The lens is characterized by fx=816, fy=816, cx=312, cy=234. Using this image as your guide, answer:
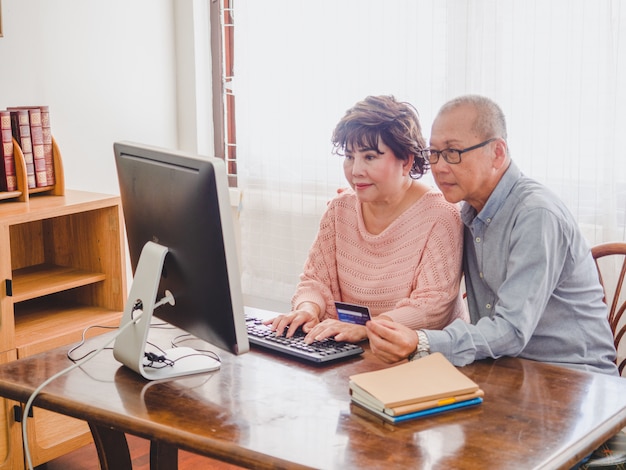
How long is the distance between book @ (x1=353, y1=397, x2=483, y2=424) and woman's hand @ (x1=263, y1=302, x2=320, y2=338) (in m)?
0.45

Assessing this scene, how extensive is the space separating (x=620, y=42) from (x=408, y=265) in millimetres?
1054

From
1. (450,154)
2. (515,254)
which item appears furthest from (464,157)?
(515,254)

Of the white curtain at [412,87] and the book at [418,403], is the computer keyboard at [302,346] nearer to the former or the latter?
the book at [418,403]

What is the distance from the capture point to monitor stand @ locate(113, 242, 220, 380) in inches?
64.7

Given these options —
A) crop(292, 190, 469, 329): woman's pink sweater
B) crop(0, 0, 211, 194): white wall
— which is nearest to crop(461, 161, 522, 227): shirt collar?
crop(292, 190, 469, 329): woman's pink sweater

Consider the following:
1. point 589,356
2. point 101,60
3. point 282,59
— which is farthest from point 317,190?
point 589,356

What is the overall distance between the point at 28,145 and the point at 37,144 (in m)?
0.04

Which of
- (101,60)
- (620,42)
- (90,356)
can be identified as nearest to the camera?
(90,356)

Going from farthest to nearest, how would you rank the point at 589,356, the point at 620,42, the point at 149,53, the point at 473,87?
1. the point at 149,53
2. the point at 473,87
3. the point at 620,42
4. the point at 589,356

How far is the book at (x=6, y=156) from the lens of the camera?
2732 mm

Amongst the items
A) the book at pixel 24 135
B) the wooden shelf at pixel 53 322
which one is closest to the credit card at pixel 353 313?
the wooden shelf at pixel 53 322

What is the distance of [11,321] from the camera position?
8.44 feet

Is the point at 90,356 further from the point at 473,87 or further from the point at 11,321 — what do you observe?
the point at 473,87

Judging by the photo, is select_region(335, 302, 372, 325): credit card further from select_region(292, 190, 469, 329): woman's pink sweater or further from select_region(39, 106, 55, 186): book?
select_region(39, 106, 55, 186): book
